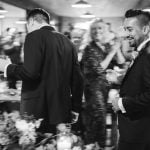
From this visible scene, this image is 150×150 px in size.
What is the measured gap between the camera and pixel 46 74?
2.74 metres

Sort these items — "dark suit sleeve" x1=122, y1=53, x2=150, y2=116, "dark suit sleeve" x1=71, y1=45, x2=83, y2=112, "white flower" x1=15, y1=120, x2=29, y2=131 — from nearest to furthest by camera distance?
1. "white flower" x1=15, y1=120, x2=29, y2=131
2. "dark suit sleeve" x1=122, y1=53, x2=150, y2=116
3. "dark suit sleeve" x1=71, y1=45, x2=83, y2=112

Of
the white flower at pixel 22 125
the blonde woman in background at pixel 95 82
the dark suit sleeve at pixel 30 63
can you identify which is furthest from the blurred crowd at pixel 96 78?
the white flower at pixel 22 125

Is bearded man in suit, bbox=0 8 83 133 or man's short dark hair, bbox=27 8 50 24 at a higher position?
man's short dark hair, bbox=27 8 50 24

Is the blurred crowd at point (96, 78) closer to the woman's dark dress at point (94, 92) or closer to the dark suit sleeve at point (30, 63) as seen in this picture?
the woman's dark dress at point (94, 92)

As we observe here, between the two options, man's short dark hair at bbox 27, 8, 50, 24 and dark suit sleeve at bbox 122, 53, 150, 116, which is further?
man's short dark hair at bbox 27, 8, 50, 24

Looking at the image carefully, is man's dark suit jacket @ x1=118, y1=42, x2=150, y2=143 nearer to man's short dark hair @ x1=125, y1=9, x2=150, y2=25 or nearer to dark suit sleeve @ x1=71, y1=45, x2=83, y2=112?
man's short dark hair @ x1=125, y1=9, x2=150, y2=25

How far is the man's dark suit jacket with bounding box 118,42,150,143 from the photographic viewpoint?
1.98 meters

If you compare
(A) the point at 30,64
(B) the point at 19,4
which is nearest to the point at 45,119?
(A) the point at 30,64

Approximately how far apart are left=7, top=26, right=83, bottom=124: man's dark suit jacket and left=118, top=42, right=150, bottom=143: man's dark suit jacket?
0.75 metres

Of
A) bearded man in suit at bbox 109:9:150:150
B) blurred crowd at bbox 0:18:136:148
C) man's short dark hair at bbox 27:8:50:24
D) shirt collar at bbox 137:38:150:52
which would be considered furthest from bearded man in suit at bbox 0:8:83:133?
shirt collar at bbox 137:38:150:52

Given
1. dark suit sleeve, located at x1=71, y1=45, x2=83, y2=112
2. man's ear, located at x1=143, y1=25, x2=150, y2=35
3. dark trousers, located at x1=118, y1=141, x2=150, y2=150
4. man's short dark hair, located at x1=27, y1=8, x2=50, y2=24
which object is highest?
man's short dark hair, located at x1=27, y1=8, x2=50, y2=24

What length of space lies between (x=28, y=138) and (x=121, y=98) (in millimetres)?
701

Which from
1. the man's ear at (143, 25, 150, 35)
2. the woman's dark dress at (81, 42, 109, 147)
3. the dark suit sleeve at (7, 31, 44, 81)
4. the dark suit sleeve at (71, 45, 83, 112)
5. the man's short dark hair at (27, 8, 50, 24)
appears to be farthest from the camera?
the woman's dark dress at (81, 42, 109, 147)

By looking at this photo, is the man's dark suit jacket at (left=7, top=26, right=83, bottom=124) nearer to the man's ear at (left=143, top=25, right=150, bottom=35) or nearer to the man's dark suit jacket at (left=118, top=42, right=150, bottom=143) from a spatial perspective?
the man's dark suit jacket at (left=118, top=42, right=150, bottom=143)
